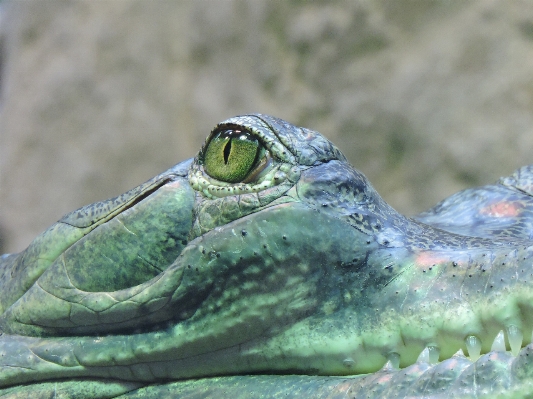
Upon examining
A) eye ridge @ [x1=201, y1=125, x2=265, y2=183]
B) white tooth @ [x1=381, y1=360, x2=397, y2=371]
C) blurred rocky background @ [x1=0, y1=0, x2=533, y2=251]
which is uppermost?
blurred rocky background @ [x1=0, y1=0, x2=533, y2=251]

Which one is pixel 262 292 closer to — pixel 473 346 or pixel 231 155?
pixel 231 155

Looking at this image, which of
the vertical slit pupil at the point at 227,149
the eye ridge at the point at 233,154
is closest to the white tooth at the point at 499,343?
the eye ridge at the point at 233,154

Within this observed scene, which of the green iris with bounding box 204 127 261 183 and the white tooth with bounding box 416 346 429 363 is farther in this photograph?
the green iris with bounding box 204 127 261 183

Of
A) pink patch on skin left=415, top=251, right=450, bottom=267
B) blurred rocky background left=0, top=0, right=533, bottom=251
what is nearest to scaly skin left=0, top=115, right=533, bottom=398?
pink patch on skin left=415, top=251, right=450, bottom=267

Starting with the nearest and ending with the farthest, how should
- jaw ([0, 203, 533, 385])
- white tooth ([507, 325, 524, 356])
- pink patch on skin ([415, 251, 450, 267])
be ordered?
white tooth ([507, 325, 524, 356]) → jaw ([0, 203, 533, 385]) → pink patch on skin ([415, 251, 450, 267])

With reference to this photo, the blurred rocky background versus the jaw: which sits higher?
the blurred rocky background

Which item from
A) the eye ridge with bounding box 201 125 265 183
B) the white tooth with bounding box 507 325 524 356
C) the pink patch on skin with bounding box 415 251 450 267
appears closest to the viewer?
the white tooth with bounding box 507 325 524 356

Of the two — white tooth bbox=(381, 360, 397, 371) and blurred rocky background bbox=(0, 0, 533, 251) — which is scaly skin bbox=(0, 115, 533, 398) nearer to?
Result: white tooth bbox=(381, 360, 397, 371)
